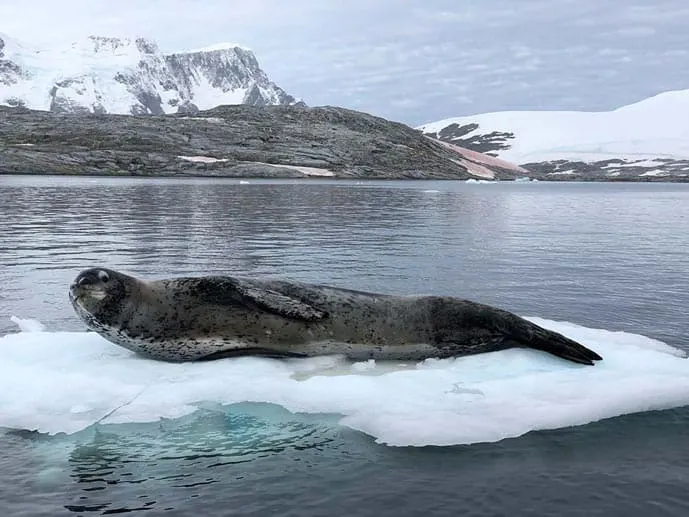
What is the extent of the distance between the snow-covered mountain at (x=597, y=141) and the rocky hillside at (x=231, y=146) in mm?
34084

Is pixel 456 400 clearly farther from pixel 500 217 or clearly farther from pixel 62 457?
pixel 500 217

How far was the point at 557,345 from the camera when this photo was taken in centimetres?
937

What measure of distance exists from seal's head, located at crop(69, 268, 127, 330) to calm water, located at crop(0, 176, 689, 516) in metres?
2.04

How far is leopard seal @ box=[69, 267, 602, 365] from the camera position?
8867 millimetres

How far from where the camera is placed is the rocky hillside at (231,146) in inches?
3568

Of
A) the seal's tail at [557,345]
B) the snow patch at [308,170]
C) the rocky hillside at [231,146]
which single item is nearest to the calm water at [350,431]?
the seal's tail at [557,345]

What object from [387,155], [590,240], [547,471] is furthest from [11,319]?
[387,155]

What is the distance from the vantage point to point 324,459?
643 centimetres

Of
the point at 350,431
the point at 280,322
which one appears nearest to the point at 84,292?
the point at 280,322

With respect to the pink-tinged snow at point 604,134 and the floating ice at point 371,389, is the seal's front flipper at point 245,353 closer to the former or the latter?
the floating ice at point 371,389

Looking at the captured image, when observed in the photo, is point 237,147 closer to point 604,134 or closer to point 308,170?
point 308,170

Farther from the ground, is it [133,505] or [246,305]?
[246,305]

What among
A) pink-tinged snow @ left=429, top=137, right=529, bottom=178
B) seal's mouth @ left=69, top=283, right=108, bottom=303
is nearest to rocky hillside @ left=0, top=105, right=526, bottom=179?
pink-tinged snow @ left=429, top=137, right=529, bottom=178

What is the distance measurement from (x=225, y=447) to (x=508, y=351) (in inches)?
167
